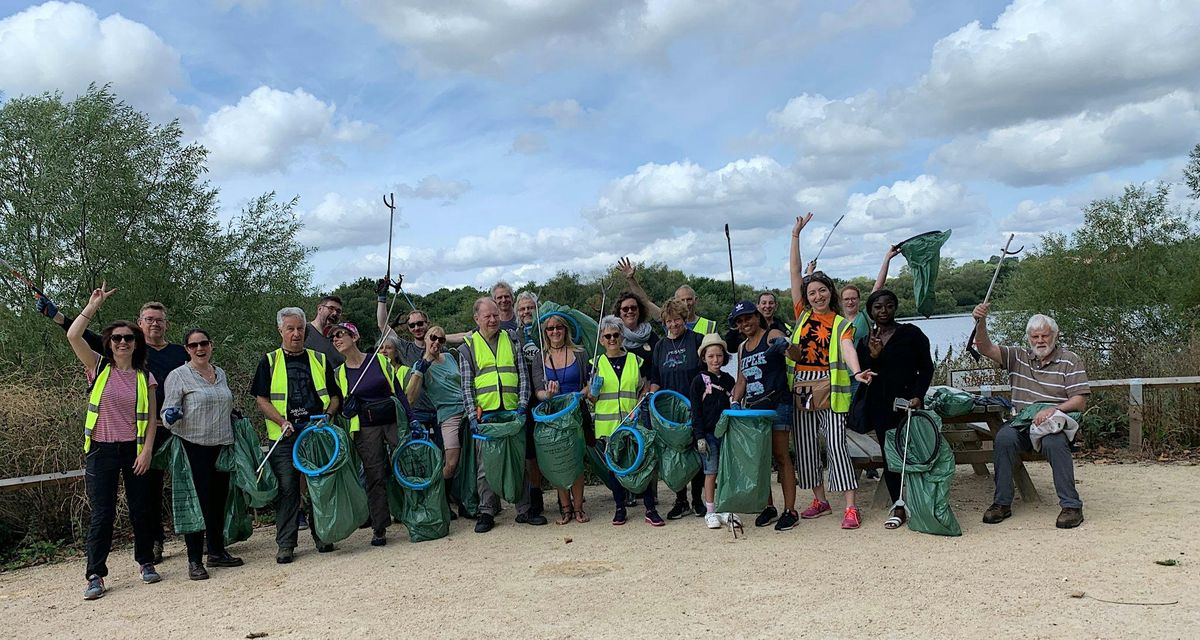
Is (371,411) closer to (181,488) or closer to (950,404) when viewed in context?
(181,488)

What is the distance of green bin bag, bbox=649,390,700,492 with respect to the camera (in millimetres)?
6043

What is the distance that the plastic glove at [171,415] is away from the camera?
208 inches

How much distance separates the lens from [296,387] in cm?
577

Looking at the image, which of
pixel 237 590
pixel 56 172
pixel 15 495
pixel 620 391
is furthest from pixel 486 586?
pixel 56 172

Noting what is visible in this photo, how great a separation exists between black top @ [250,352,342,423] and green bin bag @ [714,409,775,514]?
8.77 ft

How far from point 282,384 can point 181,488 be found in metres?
0.86

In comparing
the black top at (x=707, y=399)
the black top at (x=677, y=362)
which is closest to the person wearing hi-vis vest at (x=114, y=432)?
the black top at (x=677, y=362)

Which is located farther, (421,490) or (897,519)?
(421,490)

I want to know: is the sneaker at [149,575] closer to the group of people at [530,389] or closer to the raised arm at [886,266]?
the group of people at [530,389]

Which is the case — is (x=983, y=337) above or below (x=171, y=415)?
above

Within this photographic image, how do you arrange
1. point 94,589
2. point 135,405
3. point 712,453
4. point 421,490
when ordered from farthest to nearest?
point 421,490, point 712,453, point 135,405, point 94,589

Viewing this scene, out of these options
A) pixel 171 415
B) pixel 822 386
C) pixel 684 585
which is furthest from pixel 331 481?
pixel 822 386

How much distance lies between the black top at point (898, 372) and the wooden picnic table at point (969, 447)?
0.37 metres

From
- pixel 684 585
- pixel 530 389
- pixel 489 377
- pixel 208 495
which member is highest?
pixel 489 377
